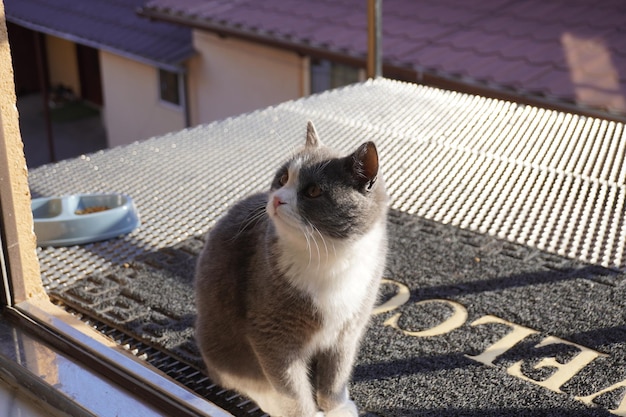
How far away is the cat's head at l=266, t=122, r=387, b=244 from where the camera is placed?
5.37 ft

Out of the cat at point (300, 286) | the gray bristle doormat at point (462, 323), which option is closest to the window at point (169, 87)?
the gray bristle doormat at point (462, 323)

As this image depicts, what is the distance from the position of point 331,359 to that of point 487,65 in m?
3.78

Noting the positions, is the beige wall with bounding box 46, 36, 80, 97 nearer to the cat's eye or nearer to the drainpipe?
the drainpipe

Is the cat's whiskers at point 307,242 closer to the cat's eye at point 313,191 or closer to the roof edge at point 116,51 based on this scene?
the cat's eye at point 313,191

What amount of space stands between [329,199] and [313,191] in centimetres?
4

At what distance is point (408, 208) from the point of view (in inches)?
103

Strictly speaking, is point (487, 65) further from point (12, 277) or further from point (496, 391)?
point (12, 277)

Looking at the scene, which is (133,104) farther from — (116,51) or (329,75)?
(329,75)

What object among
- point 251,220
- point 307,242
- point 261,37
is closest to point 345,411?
point 307,242

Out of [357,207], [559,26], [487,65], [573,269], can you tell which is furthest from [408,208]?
[559,26]

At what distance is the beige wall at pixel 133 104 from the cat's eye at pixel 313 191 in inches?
289

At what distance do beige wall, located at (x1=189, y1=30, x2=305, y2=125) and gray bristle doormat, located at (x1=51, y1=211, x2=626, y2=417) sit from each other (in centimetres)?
485

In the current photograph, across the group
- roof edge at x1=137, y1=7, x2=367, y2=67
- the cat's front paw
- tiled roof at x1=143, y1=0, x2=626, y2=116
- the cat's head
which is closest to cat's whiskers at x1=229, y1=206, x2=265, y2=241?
the cat's head

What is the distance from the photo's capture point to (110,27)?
903 centimetres
